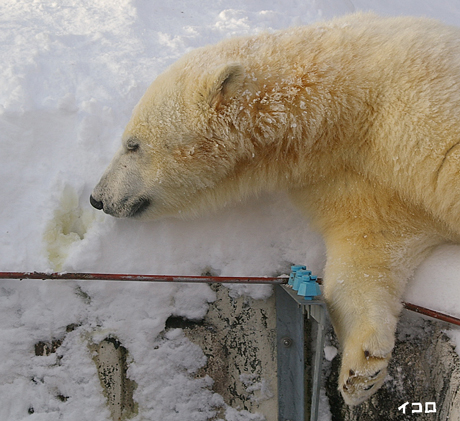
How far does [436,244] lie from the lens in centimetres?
282

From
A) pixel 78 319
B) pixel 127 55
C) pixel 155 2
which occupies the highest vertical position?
pixel 155 2

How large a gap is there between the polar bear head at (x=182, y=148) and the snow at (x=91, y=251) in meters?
0.21

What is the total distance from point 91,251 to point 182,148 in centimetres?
83

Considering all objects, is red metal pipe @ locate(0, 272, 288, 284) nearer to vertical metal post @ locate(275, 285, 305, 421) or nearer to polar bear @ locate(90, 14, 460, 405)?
vertical metal post @ locate(275, 285, 305, 421)

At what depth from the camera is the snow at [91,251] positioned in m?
2.44

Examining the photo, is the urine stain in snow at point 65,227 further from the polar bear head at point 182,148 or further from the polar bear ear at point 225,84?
the polar bear ear at point 225,84

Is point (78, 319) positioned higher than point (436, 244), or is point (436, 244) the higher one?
point (436, 244)

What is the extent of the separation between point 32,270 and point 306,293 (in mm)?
1547

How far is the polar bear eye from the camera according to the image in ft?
8.96

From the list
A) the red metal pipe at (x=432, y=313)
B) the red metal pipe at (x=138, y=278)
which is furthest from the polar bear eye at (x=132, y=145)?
the red metal pipe at (x=432, y=313)

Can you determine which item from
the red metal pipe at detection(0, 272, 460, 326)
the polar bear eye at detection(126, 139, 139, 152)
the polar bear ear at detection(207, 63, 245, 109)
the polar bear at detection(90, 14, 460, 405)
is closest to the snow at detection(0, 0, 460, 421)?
the red metal pipe at detection(0, 272, 460, 326)

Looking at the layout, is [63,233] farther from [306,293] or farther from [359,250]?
[359,250]

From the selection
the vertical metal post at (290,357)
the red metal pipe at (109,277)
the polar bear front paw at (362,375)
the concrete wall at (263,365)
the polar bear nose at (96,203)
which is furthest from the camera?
the polar bear nose at (96,203)

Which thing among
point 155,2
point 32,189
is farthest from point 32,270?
point 155,2
